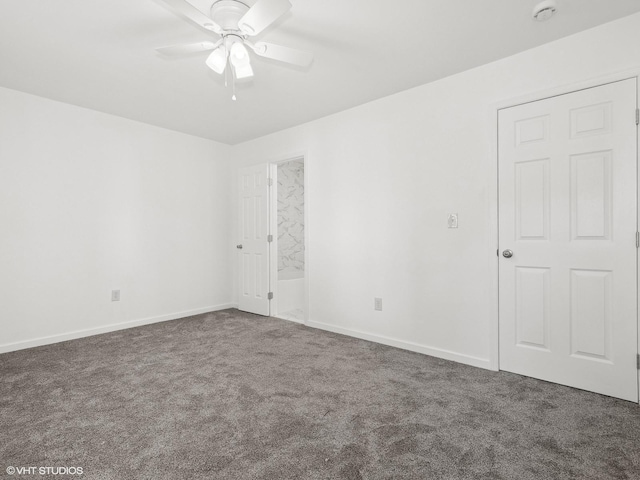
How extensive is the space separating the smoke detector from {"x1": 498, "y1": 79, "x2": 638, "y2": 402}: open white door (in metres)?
0.56

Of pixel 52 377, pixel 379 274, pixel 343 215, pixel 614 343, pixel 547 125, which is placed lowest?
pixel 52 377

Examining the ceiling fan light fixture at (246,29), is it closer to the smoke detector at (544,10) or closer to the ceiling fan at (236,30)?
the ceiling fan at (236,30)

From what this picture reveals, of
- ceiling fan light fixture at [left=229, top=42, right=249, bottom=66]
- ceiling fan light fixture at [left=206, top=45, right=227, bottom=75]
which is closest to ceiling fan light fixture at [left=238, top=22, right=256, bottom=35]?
ceiling fan light fixture at [left=229, top=42, right=249, bottom=66]

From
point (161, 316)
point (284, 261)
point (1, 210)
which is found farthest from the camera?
point (284, 261)

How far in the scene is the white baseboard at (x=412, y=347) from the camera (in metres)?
2.70

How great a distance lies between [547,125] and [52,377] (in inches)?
163

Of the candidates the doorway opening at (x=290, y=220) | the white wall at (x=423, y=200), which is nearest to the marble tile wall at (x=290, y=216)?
the doorway opening at (x=290, y=220)

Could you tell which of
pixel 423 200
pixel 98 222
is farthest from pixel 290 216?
pixel 423 200

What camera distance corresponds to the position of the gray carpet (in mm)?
1530

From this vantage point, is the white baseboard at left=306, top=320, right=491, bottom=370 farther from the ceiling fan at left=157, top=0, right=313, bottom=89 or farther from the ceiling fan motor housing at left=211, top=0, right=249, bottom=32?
the ceiling fan motor housing at left=211, top=0, right=249, bottom=32

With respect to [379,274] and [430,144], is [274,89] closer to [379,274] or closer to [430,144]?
[430,144]

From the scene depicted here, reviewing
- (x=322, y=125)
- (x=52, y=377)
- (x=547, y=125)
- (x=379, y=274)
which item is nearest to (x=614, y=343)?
(x=547, y=125)

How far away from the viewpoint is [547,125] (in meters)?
2.39

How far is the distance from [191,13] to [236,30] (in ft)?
1.13
